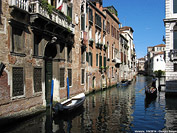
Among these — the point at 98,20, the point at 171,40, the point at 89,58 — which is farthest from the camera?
the point at 98,20

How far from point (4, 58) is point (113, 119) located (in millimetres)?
6117

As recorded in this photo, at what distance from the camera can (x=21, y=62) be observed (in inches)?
356

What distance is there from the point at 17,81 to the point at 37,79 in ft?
5.60

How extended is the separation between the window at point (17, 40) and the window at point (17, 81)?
95 centimetres

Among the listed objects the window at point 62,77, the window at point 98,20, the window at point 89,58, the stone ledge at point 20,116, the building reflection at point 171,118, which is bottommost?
the building reflection at point 171,118

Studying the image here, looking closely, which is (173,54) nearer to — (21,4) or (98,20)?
(98,20)

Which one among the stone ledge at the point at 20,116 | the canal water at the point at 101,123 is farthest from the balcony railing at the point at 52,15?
the canal water at the point at 101,123

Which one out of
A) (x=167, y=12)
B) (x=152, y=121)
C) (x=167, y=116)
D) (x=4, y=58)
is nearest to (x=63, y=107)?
(x=4, y=58)

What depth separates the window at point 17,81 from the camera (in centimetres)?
852

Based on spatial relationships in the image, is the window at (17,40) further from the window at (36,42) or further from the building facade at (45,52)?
the window at (36,42)

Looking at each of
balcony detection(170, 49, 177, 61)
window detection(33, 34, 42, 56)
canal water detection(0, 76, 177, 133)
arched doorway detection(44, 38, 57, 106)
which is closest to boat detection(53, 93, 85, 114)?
canal water detection(0, 76, 177, 133)

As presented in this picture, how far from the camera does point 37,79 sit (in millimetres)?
10367

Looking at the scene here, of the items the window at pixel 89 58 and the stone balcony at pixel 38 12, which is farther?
the window at pixel 89 58

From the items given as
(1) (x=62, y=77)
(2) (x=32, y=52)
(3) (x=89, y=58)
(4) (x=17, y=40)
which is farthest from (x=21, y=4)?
(3) (x=89, y=58)
